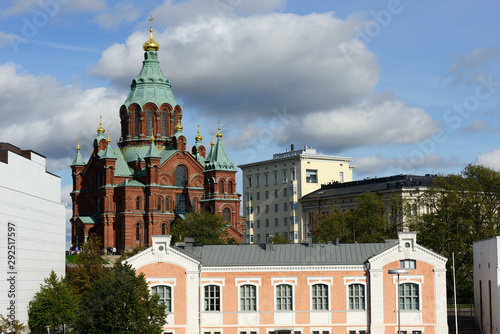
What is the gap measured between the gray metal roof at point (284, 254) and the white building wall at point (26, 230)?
40.2 ft

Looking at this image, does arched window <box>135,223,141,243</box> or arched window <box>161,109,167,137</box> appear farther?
arched window <box>161,109,167,137</box>

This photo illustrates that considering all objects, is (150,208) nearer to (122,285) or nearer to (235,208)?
(235,208)

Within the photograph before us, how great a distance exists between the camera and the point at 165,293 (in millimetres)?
61844

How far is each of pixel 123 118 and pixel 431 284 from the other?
8486 cm

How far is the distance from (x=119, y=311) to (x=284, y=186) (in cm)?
10512

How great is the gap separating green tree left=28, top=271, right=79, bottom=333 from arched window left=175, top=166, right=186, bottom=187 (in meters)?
62.6

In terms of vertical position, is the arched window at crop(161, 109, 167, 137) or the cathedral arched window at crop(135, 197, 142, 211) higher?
the arched window at crop(161, 109, 167, 137)

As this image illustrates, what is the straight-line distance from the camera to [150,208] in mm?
126312

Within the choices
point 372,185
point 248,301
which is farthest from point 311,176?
point 248,301

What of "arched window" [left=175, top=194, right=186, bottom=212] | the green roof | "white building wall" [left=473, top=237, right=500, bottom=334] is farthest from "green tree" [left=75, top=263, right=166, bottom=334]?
the green roof

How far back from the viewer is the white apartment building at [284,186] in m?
157

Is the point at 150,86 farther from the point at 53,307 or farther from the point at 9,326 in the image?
the point at 9,326

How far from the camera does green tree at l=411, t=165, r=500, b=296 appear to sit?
282 ft

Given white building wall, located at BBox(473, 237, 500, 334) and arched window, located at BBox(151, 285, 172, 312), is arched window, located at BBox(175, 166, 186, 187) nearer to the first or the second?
white building wall, located at BBox(473, 237, 500, 334)
